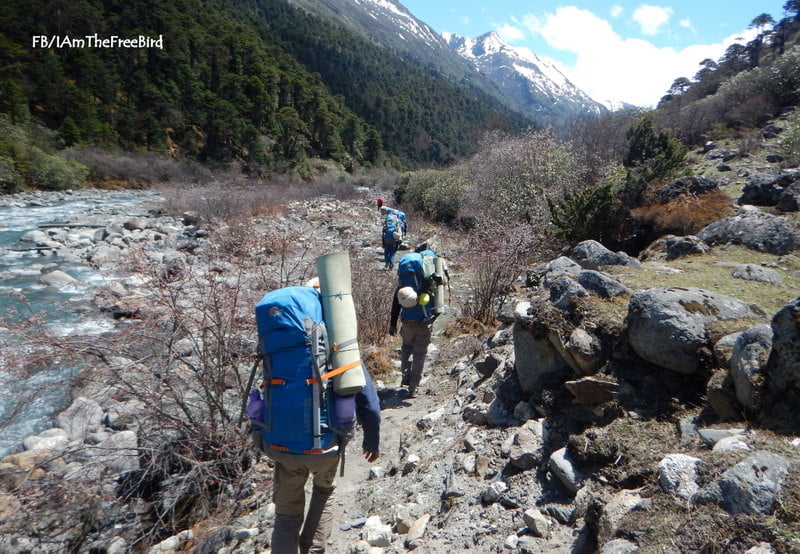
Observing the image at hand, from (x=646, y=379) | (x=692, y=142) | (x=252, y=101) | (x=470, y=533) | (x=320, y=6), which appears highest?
(x=320, y=6)

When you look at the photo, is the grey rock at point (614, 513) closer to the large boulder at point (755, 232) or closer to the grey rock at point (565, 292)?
the grey rock at point (565, 292)

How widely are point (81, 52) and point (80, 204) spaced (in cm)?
2635

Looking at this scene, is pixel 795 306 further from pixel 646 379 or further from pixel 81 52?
pixel 81 52

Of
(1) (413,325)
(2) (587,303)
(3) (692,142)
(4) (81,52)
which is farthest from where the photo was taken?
(4) (81,52)

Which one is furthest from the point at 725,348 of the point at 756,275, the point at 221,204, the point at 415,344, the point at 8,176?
the point at 8,176

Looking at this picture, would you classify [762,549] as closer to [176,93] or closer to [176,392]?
[176,392]

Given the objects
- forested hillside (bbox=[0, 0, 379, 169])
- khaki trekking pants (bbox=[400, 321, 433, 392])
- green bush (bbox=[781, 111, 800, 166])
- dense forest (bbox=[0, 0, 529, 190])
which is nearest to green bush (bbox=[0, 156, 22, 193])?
dense forest (bbox=[0, 0, 529, 190])

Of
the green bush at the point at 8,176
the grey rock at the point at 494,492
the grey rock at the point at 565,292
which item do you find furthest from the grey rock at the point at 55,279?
the green bush at the point at 8,176

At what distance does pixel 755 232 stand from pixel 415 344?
514 centimetres

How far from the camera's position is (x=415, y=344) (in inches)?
198

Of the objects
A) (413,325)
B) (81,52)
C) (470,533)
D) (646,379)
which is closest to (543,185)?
(413,325)

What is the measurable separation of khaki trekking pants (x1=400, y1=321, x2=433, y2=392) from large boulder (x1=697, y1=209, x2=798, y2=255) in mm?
4714

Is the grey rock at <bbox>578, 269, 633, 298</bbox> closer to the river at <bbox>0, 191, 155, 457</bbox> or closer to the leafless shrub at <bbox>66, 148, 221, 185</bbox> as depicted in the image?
the river at <bbox>0, 191, 155, 457</bbox>

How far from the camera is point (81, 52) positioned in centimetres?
3788
